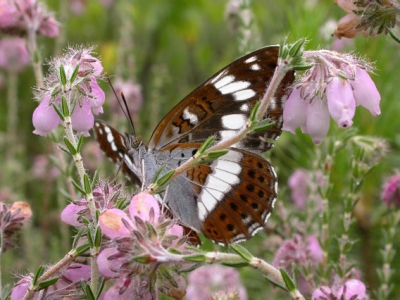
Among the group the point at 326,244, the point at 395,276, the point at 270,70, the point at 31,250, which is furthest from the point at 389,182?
the point at 31,250

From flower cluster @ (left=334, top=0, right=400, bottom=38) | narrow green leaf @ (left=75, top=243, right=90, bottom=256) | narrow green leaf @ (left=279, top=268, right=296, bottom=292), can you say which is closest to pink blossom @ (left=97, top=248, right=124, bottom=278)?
narrow green leaf @ (left=75, top=243, right=90, bottom=256)

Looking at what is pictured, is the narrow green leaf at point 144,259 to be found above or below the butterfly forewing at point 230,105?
below

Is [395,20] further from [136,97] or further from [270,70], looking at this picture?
[136,97]

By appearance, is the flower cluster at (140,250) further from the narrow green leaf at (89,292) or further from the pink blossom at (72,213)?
the pink blossom at (72,213)

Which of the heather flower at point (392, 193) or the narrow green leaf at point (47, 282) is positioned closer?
the narrow green leaf at point (47, 282)

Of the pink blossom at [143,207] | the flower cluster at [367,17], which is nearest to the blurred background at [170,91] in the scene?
the flower cluster at [367,17]
